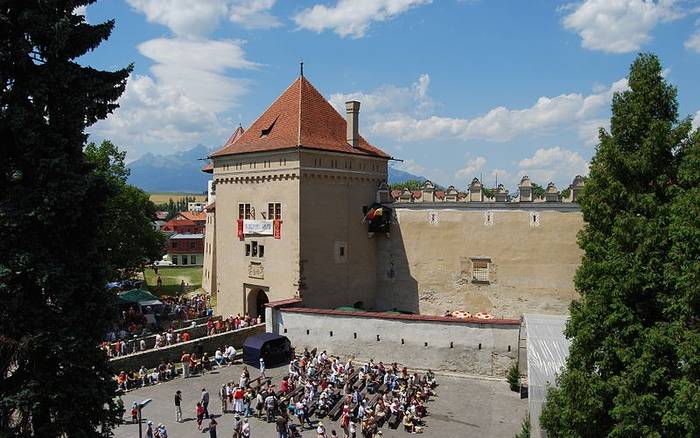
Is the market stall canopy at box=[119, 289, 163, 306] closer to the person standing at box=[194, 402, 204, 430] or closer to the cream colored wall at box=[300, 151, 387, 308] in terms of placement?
the cream colored wall at box=[300, 151, 387, 308]

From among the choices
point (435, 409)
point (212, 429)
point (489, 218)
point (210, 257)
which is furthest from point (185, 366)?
point (210, 257)

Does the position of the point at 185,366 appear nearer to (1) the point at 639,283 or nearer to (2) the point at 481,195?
(2) the point at 481,195

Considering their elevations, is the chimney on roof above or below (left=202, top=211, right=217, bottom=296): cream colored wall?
above

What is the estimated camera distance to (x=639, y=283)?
40.6 ft

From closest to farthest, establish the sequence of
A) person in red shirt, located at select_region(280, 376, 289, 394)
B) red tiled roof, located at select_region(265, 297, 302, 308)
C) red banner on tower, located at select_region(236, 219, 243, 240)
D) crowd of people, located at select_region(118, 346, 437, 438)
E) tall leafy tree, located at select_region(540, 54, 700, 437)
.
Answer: tall leafy tree, located at select_region(540, 54, 700, 437) → crowd of people, located at select_region(118, 346, 437, 438) → person in red shirt, located at select_region(280, 376, 289, 394) → red tiled roof, located at select_region(265, 297, 302, 308) → red banner on tower, located at select_region(236, 219, 243, 240)

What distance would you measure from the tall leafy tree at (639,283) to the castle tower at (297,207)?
19.3m

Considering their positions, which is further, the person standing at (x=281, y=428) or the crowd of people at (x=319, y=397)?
the crowd of people at (x=319, y=397)

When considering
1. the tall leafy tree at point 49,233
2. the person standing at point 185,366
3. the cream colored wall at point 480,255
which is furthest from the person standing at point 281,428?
the cream colored wall at point 480,255

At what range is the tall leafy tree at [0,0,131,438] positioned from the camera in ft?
34.8

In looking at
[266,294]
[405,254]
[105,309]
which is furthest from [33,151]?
[405,254]

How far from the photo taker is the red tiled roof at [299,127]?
32.0m

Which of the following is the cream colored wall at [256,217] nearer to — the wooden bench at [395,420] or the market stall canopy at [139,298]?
the market stall canopy at [139,298]

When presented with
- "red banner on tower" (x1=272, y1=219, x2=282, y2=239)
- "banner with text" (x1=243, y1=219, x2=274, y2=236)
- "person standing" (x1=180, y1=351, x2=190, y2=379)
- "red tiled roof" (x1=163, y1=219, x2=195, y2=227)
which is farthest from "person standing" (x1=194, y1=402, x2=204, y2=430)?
"red tiled roof" (x1=163, y1=219, x2=195, y2=227)

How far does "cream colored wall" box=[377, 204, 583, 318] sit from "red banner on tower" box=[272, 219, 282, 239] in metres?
6.66
